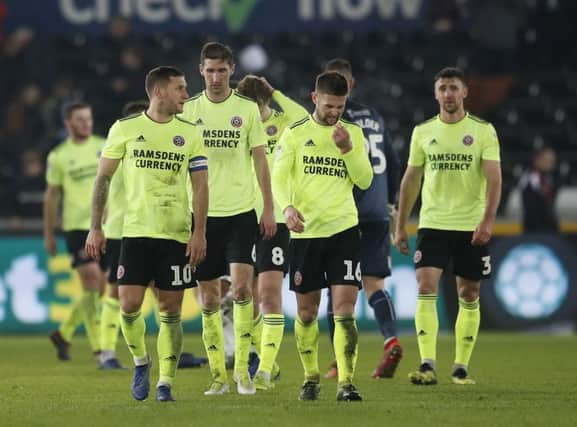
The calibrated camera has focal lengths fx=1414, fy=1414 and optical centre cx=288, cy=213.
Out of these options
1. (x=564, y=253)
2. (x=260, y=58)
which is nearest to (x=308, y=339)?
(x=564, y=253)

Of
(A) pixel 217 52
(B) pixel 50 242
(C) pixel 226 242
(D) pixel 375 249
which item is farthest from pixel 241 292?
(B) pixel 50 242

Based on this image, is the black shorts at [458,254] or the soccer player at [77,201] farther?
the soccer player at [77,201]

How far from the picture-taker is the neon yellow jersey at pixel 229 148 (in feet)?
31.4

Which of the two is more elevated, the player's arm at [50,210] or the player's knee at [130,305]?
the player's arm at [50,210]

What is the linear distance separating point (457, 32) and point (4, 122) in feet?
23.5

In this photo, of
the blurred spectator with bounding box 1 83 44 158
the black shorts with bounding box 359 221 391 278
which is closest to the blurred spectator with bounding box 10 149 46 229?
the blurred spectator with bounding box 1 83 44 158

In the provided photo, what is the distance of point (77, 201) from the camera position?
13.4m

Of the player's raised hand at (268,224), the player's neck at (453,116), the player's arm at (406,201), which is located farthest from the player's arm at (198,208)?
the player's neck at (453,116)

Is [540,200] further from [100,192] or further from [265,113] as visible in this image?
[100,192]

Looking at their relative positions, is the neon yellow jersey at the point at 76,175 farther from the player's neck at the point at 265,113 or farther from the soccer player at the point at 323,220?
the soccer player at the point at 323,220

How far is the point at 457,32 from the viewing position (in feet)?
72.8

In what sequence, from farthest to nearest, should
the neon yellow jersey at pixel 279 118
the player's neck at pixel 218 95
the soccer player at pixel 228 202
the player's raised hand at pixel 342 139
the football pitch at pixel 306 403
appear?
1. the neon yellow jersey at pixel 279 118
2. the player's neck at pixel 218 95
3. the soccer player at pixel 228 202
4. the player's raised hand at pixel 342 139
5. the football pitch at pixel 306 403

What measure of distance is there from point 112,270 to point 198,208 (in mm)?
3825

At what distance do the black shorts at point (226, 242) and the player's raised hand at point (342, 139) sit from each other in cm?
113
